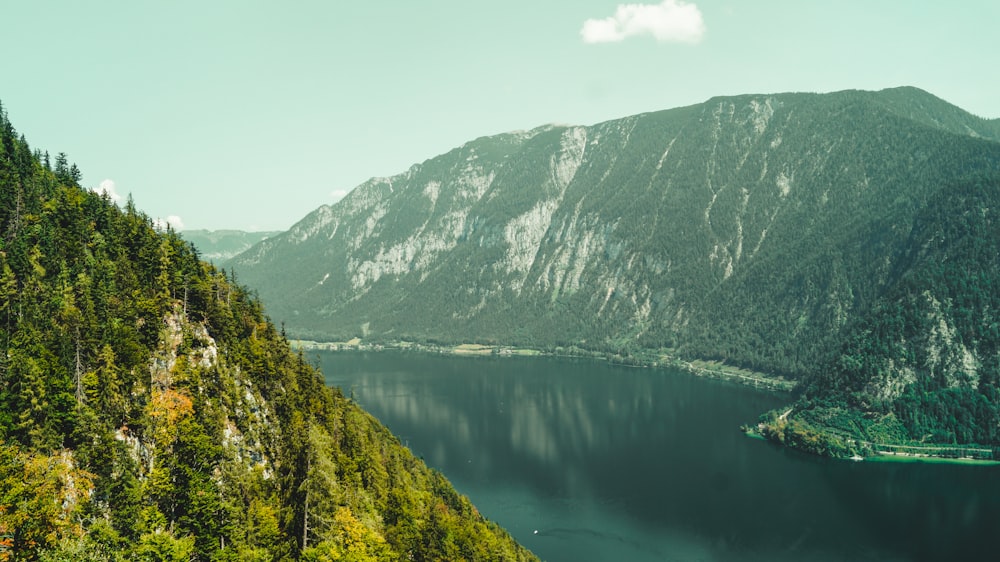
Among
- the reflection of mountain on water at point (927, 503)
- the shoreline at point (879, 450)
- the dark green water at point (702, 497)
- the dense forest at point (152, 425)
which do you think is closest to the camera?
the dense forest at point (152, 425)

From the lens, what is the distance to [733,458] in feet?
543

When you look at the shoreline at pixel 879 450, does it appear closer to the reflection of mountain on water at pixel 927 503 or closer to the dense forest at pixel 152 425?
the reflection of mountain on water at pixel 927 503

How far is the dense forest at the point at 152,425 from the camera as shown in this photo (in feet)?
138

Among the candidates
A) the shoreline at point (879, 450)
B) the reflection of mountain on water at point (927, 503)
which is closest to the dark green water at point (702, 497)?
the reflection of mountain on water at point (927, 503)

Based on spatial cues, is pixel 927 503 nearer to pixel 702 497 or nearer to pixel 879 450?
pixel 879 450

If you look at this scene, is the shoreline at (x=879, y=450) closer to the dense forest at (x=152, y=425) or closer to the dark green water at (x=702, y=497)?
the dark green water at (x=702, y=497)

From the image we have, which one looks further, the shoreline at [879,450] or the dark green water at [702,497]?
the shoreline at [879,450]

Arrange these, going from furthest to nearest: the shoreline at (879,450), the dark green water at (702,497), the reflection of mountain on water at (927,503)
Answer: the shoreline at (879,450)
the reflection of mountain on water at (927,503)
the dark green water at (702,497)

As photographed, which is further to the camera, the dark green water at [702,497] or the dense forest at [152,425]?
the dark green water at [702,497]

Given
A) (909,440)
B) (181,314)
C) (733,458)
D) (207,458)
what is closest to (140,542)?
(207,458)

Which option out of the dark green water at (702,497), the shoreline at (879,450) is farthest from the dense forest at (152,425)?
the shoreline at (879,450)

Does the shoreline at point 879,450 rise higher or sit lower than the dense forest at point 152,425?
lower

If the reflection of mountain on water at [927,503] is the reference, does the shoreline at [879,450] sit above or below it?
above

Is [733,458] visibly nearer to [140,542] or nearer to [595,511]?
[595,511]
